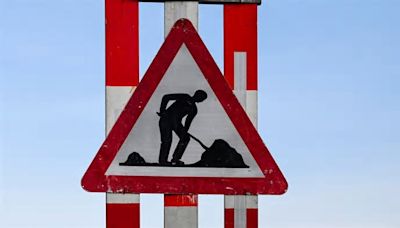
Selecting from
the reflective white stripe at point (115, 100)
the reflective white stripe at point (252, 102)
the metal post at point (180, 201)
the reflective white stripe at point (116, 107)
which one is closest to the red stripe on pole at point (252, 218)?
the metal post at point (180, 201)

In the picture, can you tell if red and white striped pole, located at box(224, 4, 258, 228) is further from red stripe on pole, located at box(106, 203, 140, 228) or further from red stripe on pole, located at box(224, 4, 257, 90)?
red stripe on pole, located at box(106, 203, 140, 228)

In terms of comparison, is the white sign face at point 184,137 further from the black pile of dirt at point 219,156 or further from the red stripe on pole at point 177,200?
the red stripe on pole at point 177,200

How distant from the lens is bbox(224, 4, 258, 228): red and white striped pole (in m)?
2.67

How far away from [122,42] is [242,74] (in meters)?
0.44

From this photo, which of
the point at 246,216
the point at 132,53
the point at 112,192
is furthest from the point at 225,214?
the point at 132,53

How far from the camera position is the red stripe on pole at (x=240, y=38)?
2666mm

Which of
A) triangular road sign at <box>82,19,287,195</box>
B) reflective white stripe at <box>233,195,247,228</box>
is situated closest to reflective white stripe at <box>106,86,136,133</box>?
triangular road sign at <box>82,19,287,195</box>

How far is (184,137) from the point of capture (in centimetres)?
237

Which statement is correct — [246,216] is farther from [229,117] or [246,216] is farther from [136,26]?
[136,26]

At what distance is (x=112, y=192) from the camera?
2377mm

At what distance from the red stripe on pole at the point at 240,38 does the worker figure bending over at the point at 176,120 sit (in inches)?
12.4

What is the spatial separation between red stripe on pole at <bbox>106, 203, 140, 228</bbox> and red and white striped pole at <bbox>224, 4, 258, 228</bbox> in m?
0.33

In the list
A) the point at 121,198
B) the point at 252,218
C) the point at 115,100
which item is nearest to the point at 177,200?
the point at 121,198

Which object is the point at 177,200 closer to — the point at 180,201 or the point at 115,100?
the point at 180,201
